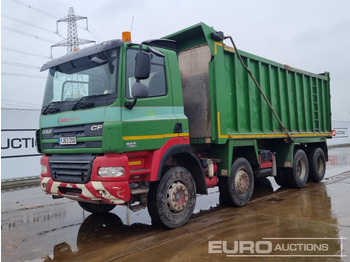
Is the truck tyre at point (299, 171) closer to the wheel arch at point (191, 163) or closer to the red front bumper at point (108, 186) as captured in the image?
the wheel arch at point (191, 163)

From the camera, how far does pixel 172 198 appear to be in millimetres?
4801

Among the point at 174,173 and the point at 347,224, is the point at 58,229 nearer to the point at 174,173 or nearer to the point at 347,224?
the point at 174,173

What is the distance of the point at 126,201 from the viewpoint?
4.26 metres

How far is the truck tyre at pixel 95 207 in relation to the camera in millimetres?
5836

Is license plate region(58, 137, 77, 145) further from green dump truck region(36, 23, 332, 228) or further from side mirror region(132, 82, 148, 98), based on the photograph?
side mirror region(132, 82, 148, 98)

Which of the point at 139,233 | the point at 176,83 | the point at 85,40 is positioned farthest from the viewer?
the point at 85,40

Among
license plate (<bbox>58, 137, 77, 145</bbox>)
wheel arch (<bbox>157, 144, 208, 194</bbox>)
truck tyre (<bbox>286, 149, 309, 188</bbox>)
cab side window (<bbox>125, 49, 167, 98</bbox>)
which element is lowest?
truck tyre (<bbox>286, 149, 309, 188</bbox>)

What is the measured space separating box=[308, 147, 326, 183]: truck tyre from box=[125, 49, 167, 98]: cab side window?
Answer: 19.0 ft

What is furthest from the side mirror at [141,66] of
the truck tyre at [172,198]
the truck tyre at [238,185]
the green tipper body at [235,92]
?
the truck tyre at [238,185]

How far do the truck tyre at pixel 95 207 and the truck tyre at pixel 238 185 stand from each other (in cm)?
223

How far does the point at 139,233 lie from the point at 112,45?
2.76 metres

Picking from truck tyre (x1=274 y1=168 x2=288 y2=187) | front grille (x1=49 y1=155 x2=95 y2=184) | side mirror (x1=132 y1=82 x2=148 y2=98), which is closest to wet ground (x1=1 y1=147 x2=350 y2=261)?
front grille (x1=49 y1=155 x2=95 y2=184)

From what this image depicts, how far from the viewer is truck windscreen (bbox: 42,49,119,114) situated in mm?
4383

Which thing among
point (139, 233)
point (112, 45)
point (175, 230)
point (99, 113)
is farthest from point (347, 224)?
point (112, 45)
